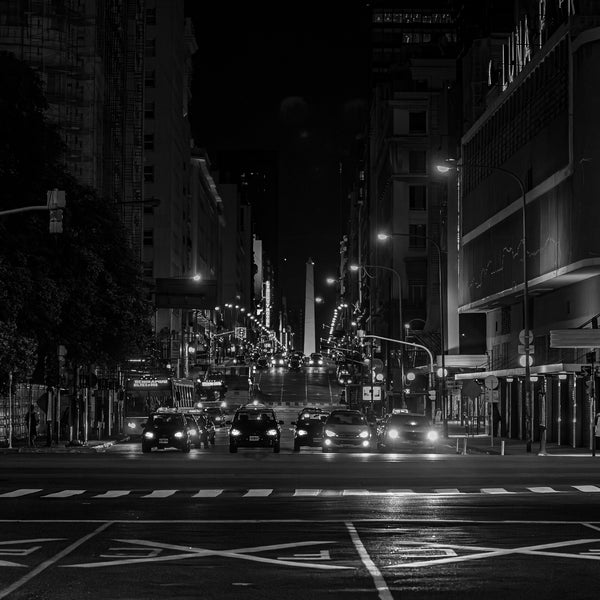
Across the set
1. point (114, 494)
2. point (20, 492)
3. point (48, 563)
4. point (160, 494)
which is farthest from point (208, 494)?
point (48, 563)

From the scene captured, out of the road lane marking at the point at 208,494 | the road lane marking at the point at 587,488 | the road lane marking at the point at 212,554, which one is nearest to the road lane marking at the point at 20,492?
the road lane marking at the point at 208,494

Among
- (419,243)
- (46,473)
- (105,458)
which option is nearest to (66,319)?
(105,458)

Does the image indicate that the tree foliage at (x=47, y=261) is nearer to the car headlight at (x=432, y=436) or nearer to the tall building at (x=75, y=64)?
the car headlight at (x=432, y=436)

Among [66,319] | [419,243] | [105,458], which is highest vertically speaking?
[419,243]

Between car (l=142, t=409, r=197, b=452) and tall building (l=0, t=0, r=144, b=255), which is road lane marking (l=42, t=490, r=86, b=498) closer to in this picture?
car (l=142, t=409, r=197, b=452)

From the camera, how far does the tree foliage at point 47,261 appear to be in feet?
155

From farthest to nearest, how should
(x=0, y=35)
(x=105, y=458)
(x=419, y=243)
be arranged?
(x=419, y=243) < (x=0, y=35) < (x=105, y=458)

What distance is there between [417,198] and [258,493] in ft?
427

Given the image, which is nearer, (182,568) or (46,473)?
(182,568)

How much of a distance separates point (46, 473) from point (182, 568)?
22083mm

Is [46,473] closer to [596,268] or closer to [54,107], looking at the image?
A: [596,268]

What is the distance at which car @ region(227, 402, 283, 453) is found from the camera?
169ft

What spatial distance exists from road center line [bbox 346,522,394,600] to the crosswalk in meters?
8.04

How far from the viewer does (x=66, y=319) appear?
54469 mm
